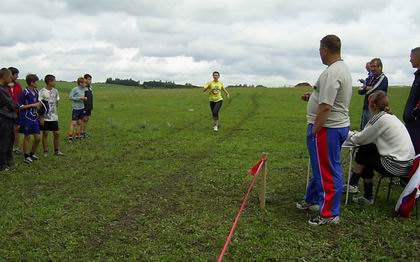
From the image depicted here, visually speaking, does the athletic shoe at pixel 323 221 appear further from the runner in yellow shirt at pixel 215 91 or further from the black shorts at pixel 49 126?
the runner in yellow shirt at pixel 215 91

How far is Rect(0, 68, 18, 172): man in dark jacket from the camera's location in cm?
909

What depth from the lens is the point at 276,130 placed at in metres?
17.2

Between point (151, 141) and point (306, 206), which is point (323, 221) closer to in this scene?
point (306, 206)

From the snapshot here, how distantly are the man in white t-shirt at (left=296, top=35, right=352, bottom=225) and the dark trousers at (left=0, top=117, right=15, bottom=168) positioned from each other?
668 cm

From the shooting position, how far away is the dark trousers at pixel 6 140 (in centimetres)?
934

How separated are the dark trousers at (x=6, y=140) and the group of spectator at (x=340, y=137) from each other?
640 centimetres

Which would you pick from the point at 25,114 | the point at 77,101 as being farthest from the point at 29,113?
the point at 77,101

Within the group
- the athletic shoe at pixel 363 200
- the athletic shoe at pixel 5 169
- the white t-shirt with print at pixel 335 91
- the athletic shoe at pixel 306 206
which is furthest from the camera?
the athletic shoe at pixel 5 169

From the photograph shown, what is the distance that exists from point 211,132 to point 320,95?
10651 mm

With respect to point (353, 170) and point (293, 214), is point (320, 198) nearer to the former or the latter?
point (293, 214)

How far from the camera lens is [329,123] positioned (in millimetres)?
5902

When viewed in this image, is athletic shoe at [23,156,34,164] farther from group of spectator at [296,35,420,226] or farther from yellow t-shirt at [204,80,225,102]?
yellow t-shirt at [204,80,225,102]

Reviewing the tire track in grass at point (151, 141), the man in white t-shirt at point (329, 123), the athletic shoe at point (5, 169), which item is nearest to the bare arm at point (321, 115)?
the man in white t-shirt at point (329, 123)

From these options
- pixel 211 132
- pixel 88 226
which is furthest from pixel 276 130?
pixel 88 226
